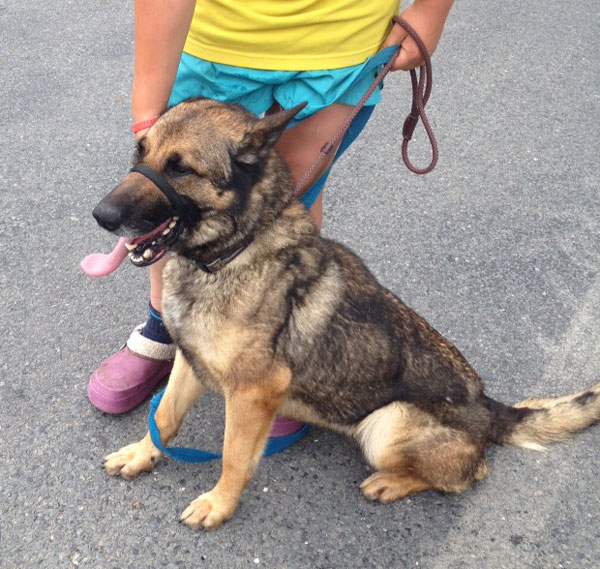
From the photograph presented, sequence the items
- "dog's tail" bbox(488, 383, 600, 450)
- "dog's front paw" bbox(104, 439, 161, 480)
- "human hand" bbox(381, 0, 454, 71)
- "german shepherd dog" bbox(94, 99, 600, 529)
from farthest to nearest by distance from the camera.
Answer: "dog's tail" bbox(488, 383, 600, 450) → "dog's front paw" bbox(104, 439, 161, 480) → "human hand" bbox(381, 0, 454, 71) → "german shepherd dog" bbox(94, 99, 600, 529)

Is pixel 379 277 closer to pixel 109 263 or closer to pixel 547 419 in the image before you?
pixel 547 419

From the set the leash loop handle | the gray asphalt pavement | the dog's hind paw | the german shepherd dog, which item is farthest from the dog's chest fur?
the leash loop handle

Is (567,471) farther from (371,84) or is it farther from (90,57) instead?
(90,57)

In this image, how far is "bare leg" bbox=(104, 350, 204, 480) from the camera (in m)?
2.68

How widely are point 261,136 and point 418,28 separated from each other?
0.88 meters

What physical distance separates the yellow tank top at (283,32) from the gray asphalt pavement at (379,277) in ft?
4.85

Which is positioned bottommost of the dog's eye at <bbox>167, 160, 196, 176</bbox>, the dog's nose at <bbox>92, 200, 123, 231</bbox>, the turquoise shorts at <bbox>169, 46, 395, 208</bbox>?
the dog's nose at <bbox>92, 200, 123, 231</bbox>

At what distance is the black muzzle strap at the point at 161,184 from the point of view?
2.06 metres

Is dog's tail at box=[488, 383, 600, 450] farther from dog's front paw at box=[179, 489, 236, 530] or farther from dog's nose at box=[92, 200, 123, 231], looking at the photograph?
dog's nose at box=[92, 200, 123, 231]

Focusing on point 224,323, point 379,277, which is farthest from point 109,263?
point 379,277

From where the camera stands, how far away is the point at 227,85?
245 centimetres

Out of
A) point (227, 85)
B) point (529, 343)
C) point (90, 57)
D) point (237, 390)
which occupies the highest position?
point (227, 85)

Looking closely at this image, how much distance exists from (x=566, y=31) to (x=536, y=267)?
3.76m

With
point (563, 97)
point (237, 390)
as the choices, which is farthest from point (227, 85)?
point (563, 97)
